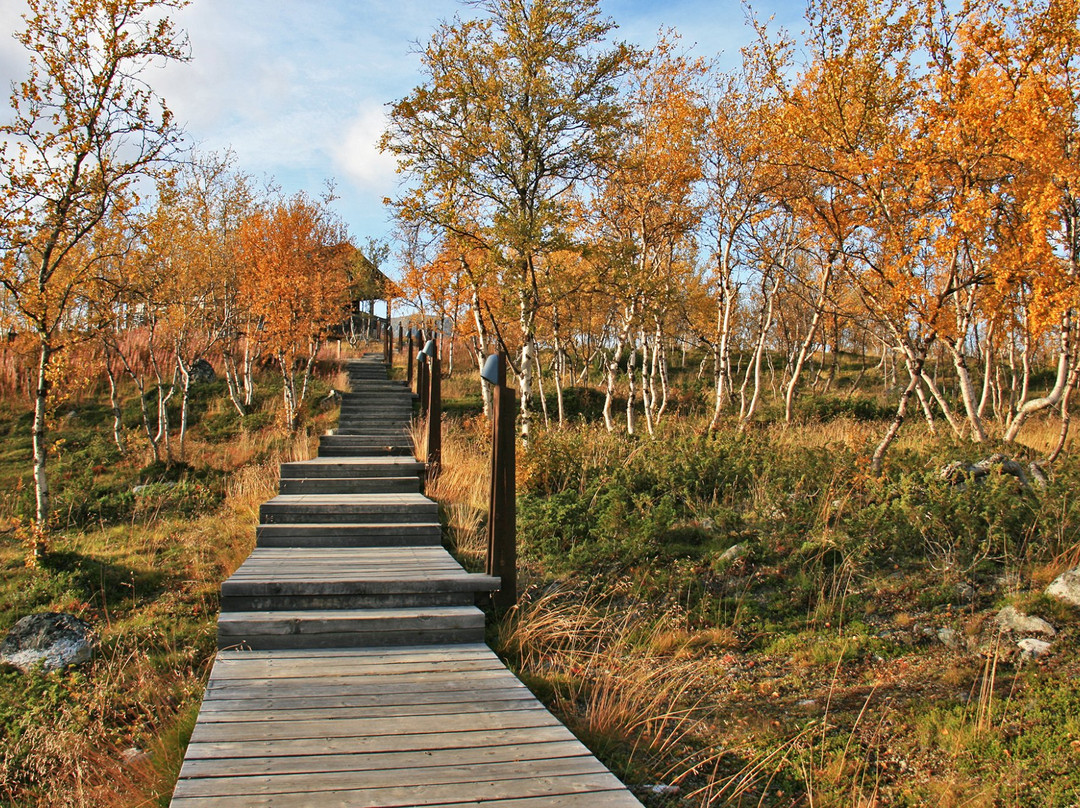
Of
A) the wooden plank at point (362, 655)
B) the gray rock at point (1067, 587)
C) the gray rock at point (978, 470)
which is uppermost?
the gray rock at point (978, 470)

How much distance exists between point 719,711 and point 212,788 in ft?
9.52

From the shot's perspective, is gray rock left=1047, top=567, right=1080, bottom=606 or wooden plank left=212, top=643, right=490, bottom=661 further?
gray rock left=1047, top=567, right=1080, bottom=606

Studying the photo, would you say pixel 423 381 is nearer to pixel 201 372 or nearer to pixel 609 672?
pixel 201 372

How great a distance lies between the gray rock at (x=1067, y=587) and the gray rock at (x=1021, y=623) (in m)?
0.35

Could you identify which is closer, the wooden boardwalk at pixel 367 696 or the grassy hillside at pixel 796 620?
the wooden boardwalk at pixel 367 696

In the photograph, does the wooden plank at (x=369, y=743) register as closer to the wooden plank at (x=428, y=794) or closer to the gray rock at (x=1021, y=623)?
the wooden plank at (x=428, y=794)

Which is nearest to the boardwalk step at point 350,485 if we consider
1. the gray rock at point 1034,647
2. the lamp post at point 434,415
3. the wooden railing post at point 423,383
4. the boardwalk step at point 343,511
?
the lamp post at point 434,415

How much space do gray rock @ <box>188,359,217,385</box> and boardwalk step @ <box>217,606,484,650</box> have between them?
2035cm

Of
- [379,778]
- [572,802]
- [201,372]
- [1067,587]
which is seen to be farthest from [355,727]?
[201,372]

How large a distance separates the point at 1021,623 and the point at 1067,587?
0.57 meters

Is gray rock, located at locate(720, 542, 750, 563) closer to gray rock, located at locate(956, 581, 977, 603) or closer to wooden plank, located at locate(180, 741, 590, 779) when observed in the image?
gray rock, located at locate(956, 581, 977, 603)

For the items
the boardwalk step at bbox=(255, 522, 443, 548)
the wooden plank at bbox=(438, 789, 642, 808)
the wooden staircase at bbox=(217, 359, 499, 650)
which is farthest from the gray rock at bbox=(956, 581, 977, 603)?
the boardwalk step at bbox=(255, 522, 443, 548)

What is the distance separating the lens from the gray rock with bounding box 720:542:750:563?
21.5ft

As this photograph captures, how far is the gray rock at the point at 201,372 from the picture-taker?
75.7ft
